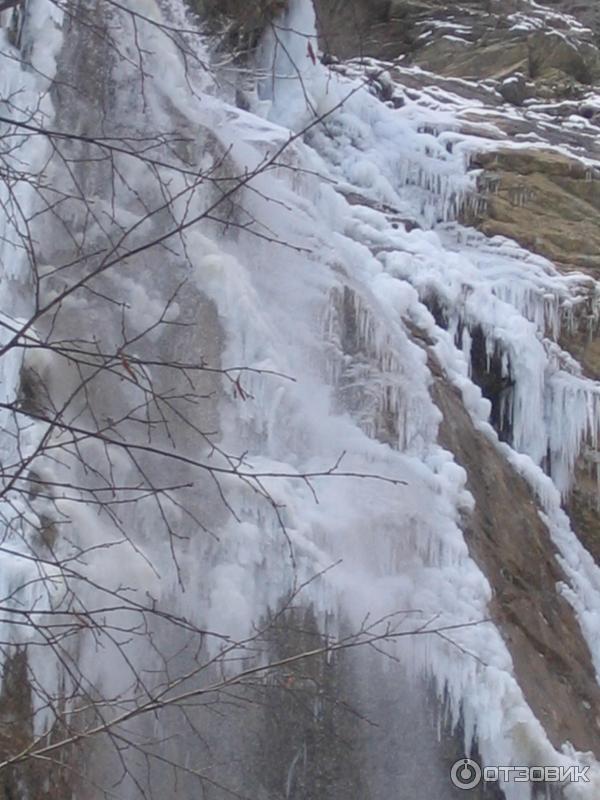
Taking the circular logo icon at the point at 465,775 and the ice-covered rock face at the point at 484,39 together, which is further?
the ice-covered rock face at the point at 484,39

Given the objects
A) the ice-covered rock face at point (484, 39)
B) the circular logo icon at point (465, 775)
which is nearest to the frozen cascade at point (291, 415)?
the circular logo icon at point (465, 775)

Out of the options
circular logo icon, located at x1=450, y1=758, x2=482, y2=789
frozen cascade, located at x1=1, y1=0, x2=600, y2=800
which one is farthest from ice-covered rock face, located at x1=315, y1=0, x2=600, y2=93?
circular logo icon, located at x1=450, y1=758, x2=482, y2=789

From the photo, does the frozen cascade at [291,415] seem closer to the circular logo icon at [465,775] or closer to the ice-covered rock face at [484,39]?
the circular logo icon at [465,775]

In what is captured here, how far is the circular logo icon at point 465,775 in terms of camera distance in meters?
4.74

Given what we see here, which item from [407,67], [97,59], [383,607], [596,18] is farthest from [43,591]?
[596,18]

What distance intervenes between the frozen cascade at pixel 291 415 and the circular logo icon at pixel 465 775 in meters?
0.09

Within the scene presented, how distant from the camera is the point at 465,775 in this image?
15.6 feet

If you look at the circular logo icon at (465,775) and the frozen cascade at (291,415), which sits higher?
the frozen cascade at (291,415)

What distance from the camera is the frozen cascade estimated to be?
456 centimetres

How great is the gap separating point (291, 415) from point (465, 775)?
1.48 meters

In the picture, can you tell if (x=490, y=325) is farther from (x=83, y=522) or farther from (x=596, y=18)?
(x=596, y=18)

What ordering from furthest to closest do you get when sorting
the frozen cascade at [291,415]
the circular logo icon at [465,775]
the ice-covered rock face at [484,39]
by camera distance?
1. the ice-covered rock face at [484,39]
2. the circular logo icon at [465,775]
3. the frozen cascade at [291,415]

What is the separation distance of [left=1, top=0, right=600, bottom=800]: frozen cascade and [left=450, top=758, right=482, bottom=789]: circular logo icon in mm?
89

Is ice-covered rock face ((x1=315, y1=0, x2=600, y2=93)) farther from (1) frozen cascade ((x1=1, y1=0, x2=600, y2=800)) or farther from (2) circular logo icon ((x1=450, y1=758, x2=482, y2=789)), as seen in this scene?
(2) circular logo icon ((x1=450, y1=758, x2=482, y2=789))
